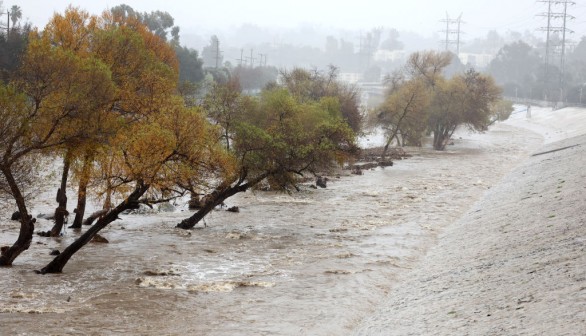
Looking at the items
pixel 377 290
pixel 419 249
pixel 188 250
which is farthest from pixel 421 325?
pixel 188 250

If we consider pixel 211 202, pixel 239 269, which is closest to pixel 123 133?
pixel 239 269

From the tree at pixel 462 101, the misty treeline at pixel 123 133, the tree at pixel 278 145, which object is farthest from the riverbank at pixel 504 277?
the tree at pixel 462 101

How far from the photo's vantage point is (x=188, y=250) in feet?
122

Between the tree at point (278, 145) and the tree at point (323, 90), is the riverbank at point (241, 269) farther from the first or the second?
the tree at point (323, 90)

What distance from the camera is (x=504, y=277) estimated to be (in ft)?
81.6

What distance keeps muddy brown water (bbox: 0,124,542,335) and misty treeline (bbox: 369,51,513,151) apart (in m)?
37.0

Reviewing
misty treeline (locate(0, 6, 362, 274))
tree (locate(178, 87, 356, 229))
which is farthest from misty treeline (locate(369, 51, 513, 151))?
tree (locate(178, 87, 356, 229))

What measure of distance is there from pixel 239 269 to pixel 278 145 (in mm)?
12115

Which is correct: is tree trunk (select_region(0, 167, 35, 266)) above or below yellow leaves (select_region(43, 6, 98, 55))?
below

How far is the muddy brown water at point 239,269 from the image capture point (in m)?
24.8

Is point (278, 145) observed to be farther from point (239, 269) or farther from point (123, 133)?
point (239, 269)

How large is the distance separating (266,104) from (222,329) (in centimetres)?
2560

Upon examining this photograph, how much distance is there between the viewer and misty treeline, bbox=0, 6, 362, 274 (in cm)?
A: 3155

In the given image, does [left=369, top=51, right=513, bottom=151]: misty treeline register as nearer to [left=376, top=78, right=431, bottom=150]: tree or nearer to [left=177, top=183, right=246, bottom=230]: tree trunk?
[left=376, top=78, right=431, bottom=150]: tree
